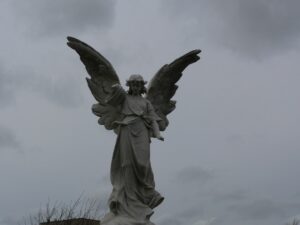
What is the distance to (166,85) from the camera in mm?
13203

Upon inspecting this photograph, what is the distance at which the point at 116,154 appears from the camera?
12.3m

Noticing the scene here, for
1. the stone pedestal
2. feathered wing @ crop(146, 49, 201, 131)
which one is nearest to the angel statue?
feathered wing @ crop(146, 49, 201, 131)

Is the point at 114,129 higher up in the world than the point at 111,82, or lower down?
lower down

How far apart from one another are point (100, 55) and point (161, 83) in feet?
4.85

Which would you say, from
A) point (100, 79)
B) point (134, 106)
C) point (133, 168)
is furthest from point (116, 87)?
point (133, 168)

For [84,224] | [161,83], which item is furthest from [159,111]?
[84,224]

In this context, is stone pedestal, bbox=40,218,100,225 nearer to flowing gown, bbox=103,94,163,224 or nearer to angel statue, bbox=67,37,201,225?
angel statue, bbox=67,37,201,225

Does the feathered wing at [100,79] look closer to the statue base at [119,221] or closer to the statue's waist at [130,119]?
the statue's waist at [130,119]

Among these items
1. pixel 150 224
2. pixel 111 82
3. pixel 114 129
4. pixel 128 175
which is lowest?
pixel 150 224

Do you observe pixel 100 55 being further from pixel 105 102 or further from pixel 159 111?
pixel 159 111

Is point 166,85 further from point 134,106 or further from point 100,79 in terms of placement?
point 100,79

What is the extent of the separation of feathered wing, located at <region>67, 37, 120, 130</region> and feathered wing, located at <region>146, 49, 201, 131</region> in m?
0.85

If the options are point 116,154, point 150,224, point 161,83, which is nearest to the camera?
point 150,224

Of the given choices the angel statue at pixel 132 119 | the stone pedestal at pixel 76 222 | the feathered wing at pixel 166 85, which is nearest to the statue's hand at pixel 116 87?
the angel statue at pixel 132 119
